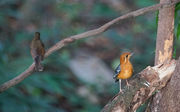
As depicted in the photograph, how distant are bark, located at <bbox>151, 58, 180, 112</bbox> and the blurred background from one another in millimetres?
3757

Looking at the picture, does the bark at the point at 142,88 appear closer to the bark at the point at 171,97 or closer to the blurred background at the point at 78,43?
the bark at the point at 171,97

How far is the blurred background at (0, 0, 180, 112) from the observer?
8781 mm

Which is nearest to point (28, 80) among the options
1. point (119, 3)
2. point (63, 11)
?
point (63, 11)

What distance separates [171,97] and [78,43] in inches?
282

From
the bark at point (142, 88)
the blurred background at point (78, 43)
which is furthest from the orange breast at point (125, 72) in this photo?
the blurred background at point (78, 43)

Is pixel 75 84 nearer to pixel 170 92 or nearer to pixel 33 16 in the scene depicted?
pixel 33 16

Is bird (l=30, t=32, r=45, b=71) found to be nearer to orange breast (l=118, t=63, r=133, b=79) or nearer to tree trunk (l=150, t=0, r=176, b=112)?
orange breast (l=118, t=63, r=133, b=79)

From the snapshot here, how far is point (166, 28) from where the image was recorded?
148 inches

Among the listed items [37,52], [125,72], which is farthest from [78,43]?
[125,72]

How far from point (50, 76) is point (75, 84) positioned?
3351mm

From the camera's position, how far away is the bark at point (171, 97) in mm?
3627

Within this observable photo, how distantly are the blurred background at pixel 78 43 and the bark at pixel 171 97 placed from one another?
12.3ft

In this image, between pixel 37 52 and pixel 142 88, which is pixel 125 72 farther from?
pixel 37 52

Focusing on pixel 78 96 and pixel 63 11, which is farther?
pixel 63 11
